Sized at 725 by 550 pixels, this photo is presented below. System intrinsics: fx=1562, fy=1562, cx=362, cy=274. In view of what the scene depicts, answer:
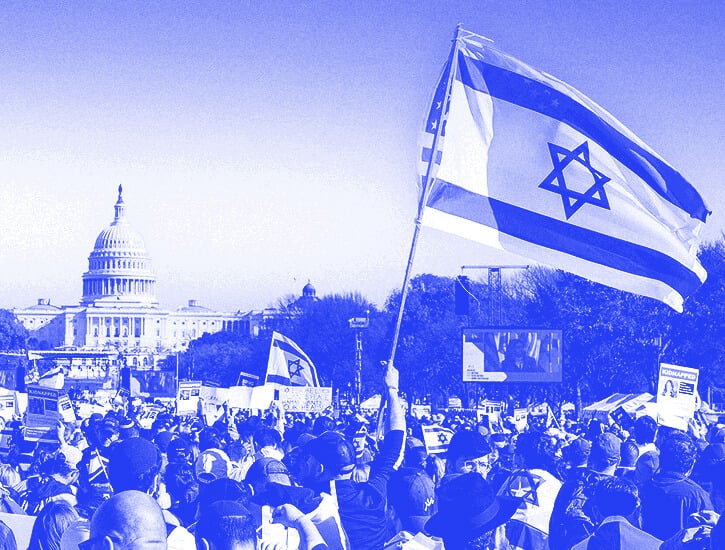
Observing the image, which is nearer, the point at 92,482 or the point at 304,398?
the point at 92,482

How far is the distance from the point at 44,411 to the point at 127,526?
14.2 meters

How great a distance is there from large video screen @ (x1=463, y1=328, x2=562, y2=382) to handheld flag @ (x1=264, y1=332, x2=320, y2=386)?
7.48m

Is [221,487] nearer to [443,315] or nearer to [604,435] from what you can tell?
[604,435]

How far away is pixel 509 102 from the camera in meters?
Answer: 12.7

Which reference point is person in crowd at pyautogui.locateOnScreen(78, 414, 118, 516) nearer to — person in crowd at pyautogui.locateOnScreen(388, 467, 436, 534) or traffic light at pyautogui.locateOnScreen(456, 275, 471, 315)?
person in crowd at pyautogui.locateOnScreen(388, 467, 436, 534)

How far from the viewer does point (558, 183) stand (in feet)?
41.2

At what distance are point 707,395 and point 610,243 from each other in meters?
44.7

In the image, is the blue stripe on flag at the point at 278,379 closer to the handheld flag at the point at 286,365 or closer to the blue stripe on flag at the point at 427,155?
the handheld flag at the point at 286,365

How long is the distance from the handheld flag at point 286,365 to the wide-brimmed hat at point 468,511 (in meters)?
23.6

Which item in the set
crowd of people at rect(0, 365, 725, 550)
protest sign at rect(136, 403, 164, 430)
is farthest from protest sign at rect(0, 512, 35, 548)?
protest sign at rect(136, 403, 164, 430)

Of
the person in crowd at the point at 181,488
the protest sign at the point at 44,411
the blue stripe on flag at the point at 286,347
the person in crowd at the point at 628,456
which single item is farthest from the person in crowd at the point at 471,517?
the blue stripe on flag at the point at 286,347

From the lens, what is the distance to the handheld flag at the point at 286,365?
31.0 meters

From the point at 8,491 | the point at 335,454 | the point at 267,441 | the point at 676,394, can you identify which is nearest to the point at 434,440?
the point at 267,441

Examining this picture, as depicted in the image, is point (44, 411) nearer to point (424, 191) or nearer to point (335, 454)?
point (424, 191)
